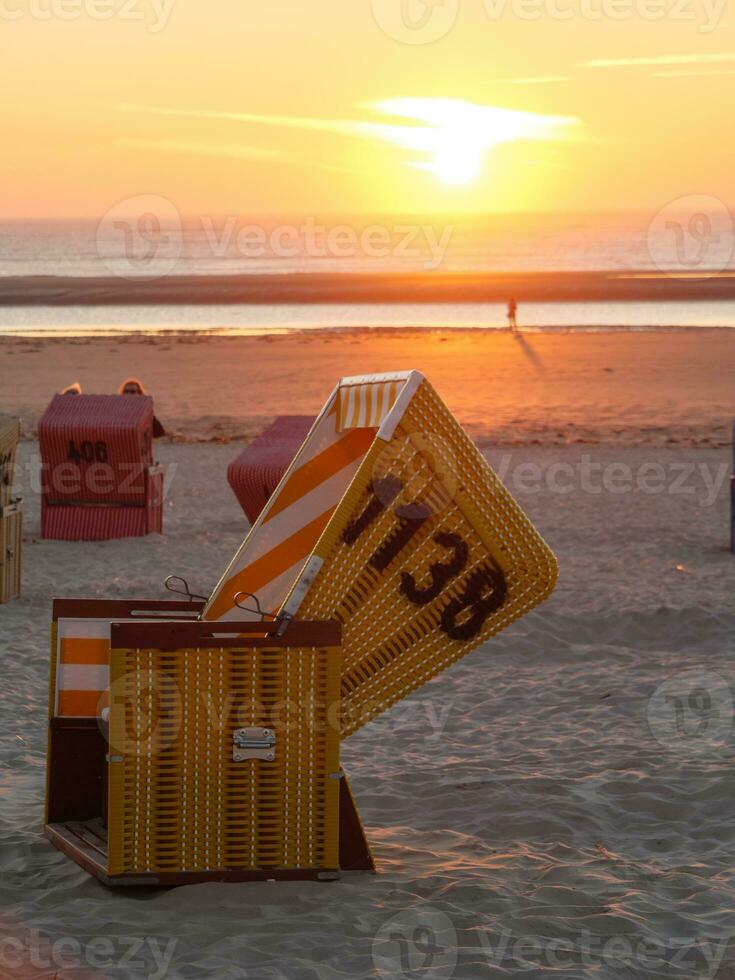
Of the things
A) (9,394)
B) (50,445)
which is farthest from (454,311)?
(50,445)

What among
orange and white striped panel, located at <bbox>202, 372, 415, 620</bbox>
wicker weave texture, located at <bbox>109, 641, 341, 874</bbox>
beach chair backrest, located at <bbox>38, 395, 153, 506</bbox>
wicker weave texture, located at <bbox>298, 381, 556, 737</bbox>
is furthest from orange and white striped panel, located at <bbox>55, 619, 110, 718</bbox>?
beach chair backrest, located at <bbox>38, 395, 153, 506</bbox>

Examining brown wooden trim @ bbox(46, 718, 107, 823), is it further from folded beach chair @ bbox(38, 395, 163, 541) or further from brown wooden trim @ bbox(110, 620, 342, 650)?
folded beach chair @ bbox(38, 395, 163, 541)

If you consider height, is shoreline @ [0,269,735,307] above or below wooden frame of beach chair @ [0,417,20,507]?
above

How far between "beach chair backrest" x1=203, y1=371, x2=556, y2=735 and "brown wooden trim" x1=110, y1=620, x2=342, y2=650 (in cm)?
16

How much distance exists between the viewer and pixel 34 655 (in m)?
9.20

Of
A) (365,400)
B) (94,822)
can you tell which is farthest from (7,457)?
(365,400)

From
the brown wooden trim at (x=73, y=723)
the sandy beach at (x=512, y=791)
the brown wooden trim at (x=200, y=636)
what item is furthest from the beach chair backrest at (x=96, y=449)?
the brown wooden trim at (x=200, y=636)

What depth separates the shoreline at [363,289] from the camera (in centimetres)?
6116

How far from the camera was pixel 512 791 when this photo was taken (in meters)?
6.61

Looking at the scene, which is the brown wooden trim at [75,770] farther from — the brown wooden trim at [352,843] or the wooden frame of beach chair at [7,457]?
the wooden frame of beach chair at [7,457]

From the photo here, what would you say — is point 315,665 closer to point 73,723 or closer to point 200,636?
point 200,636

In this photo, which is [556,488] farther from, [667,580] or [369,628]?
[369,628]

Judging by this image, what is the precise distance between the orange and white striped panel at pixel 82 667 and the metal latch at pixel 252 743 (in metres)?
1.01

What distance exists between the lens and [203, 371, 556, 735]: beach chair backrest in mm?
5367
